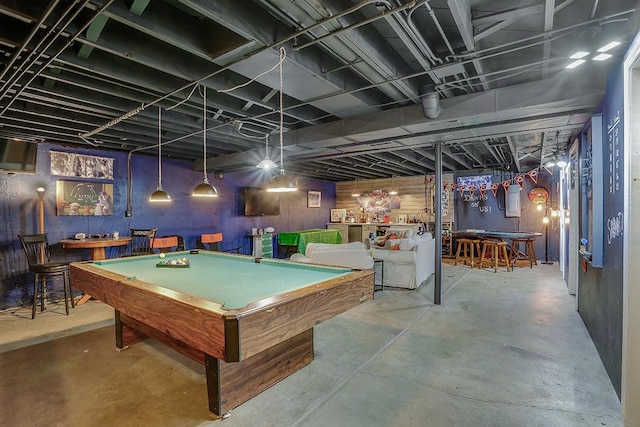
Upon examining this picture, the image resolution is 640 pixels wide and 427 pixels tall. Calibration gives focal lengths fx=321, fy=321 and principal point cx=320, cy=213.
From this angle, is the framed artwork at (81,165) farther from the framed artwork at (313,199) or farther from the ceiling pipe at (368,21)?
the framed artwork at (313,199)

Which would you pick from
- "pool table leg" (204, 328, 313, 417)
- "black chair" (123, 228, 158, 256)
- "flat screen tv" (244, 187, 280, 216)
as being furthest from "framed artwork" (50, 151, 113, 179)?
"pool table leg" (204, 328, 313, 417)

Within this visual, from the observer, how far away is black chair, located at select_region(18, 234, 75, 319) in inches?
180

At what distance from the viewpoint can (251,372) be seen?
252 cm

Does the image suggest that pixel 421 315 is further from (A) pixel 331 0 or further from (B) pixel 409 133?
(A) pixel 331 0

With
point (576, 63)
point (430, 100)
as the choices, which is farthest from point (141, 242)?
point (576, 63)

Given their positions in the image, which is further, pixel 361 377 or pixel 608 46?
pixel 361 377

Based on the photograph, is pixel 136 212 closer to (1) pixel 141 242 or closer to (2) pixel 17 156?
(1) pixel 141 242

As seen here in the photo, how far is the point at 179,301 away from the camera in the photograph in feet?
6.56

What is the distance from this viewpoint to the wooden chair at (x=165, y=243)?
6.19m

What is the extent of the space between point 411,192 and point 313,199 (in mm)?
3286

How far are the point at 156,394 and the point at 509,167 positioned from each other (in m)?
9.64

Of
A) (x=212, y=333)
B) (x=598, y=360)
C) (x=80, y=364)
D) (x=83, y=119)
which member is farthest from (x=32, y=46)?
(x=598, y=360)

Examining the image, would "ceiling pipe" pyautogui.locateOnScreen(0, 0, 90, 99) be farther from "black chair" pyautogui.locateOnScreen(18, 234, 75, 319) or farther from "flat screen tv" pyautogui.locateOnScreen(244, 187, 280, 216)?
"flat screen tv" pyautogui.locateOnScreen(244, 187, 280, 216)

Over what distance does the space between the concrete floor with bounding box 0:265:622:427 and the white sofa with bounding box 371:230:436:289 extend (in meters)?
1.33
